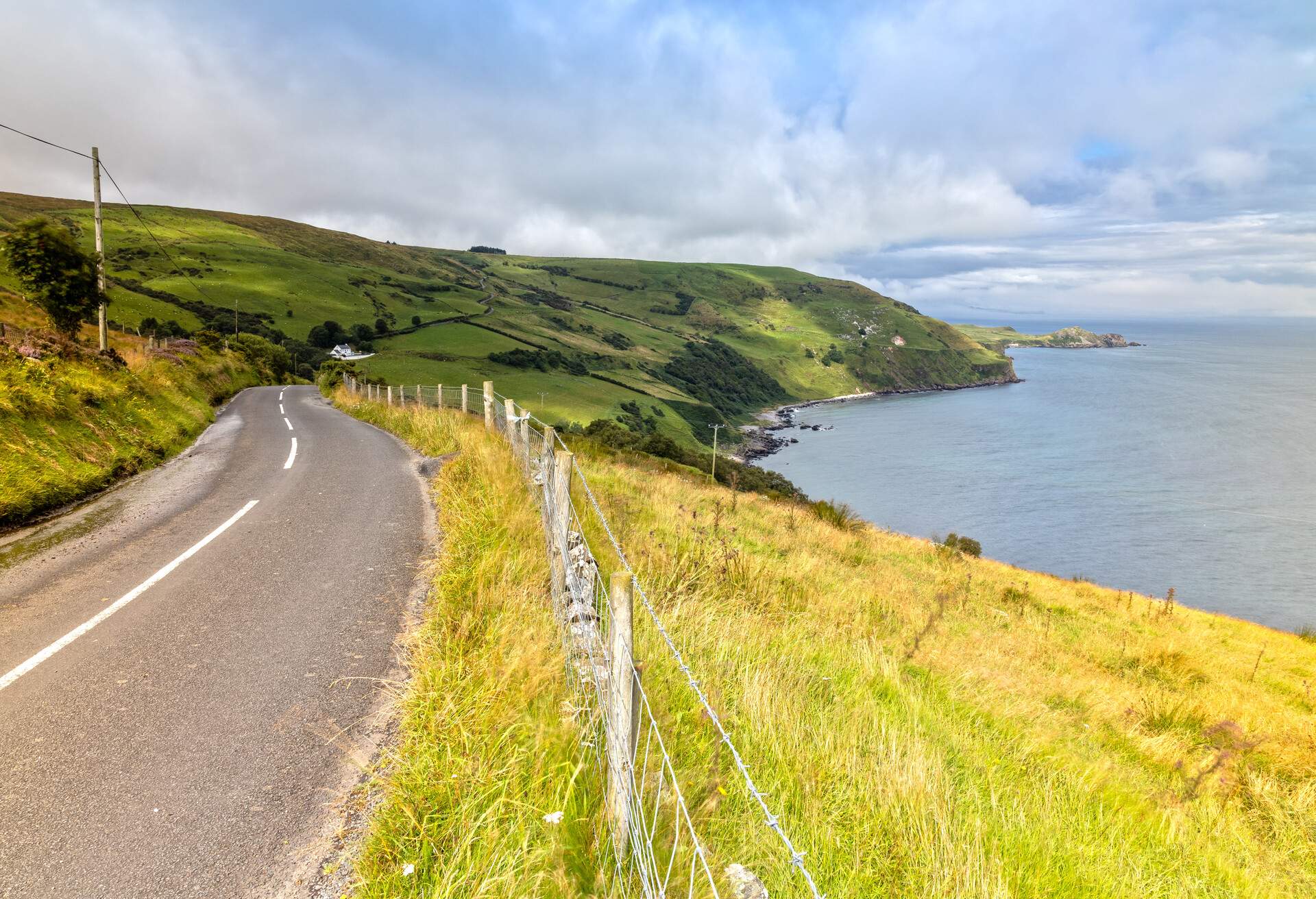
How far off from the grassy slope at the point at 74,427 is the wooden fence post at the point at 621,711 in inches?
413

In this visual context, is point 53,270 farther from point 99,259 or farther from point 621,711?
point 621,711

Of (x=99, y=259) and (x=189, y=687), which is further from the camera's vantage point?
(x=99, y=259)

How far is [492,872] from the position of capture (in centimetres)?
294

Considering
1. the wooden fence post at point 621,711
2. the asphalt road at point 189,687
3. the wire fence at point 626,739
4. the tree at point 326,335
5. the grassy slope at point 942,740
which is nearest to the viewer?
the wire fence at point 626,739

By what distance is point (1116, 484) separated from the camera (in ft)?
257

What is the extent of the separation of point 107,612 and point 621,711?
6250 mm

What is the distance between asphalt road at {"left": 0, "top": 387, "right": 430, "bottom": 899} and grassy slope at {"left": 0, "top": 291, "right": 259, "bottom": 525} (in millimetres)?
850

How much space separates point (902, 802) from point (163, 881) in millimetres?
4246

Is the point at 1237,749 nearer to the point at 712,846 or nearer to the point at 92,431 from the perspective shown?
the point at 712,846

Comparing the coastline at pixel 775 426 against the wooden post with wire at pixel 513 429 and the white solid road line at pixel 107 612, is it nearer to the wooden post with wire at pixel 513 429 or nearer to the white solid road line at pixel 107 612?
the wooden post with wire at pixel 513 429

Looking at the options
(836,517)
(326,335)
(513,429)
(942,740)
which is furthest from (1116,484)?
(326,335)

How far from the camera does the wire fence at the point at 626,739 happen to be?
280cm

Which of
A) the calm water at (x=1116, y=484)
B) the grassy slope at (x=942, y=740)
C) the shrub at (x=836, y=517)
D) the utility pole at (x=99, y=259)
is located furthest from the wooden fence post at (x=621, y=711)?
the calm water at (x=1116, y=484)

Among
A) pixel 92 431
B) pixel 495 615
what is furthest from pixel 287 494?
pixel 495 615
